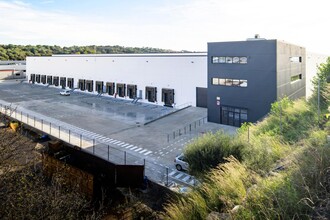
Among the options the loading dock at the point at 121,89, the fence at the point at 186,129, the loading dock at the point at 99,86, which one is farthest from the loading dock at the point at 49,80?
the fence at the point at 186,129

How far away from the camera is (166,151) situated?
2228cm

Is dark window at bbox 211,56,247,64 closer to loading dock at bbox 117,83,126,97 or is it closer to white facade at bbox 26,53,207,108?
white facade at bbox 26,53,207,108

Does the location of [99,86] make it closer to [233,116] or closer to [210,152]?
[233,116]

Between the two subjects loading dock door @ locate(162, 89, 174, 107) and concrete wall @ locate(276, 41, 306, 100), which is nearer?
concrete wall @ locate(276, 41, 306, 100)

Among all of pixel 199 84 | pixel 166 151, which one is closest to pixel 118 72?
pixel 199 84

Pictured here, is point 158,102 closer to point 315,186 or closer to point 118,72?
point 118,72

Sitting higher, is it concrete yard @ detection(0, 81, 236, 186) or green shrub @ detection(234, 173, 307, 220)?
green shrub @ detection(234, 173, 307, 220)

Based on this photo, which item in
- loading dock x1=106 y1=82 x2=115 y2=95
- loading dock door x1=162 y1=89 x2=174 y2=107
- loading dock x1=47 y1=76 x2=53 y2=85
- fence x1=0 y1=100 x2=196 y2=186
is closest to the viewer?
fence x1=0 y1=100 x2=196 y2=186

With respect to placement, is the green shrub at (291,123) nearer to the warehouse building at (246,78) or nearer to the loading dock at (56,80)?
the warehouse building at (246,78)

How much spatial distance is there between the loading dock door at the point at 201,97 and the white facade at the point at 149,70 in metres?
0.53

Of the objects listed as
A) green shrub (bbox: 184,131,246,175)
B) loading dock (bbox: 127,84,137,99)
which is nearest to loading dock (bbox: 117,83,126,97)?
loading dock (bbox: 127,84,137,99)

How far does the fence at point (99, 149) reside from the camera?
17688mm

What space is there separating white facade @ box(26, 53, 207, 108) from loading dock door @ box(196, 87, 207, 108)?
526 mm

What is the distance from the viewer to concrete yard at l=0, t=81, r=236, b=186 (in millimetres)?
23281
